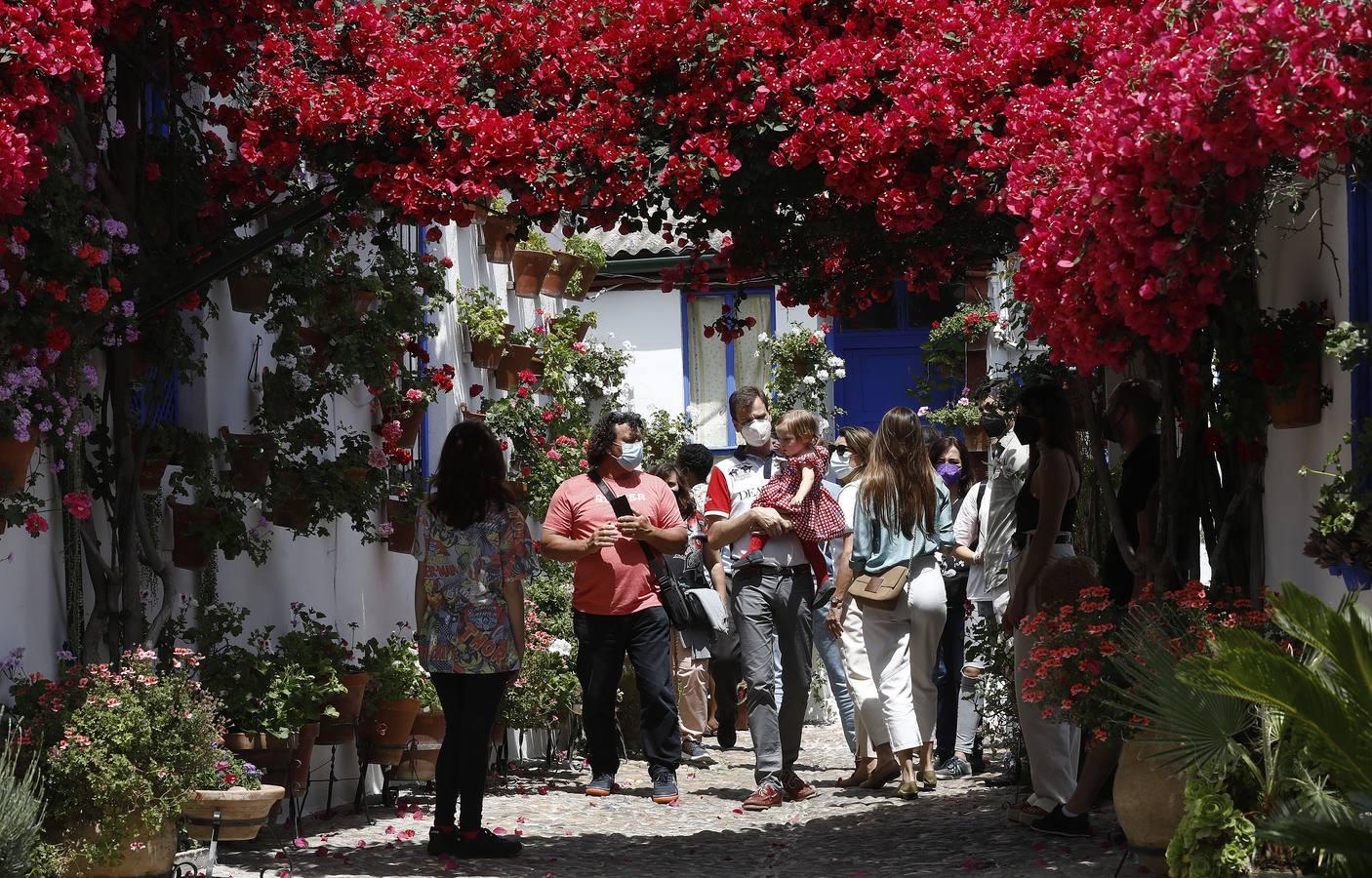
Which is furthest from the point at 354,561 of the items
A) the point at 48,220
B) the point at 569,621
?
the point at 48,220

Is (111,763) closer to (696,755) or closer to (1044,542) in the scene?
(1044,542)

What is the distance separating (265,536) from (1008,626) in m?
4.02

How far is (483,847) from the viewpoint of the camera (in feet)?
26.8

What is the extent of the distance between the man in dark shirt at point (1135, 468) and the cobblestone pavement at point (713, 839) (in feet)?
4.11

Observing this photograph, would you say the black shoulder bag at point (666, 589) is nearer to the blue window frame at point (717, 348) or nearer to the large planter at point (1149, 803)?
the large planter at point (1149, 803)

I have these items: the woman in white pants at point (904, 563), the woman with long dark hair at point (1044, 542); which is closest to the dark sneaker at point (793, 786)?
the woman in white pants at point (904, 563)

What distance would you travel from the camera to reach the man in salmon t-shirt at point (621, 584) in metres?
10.0

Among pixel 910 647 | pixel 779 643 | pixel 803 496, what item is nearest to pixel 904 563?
pixel 910 647

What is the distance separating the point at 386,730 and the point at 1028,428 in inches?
163

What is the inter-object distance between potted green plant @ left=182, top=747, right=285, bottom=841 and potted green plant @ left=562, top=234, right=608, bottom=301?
10142 mm

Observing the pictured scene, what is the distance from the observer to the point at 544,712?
11.5 meters

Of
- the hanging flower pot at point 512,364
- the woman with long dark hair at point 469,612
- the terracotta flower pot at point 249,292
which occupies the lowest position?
the woman with long dark hair at point 469,612

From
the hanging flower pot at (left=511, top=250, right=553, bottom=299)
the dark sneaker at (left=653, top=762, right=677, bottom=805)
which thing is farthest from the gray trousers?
the hanging flower pot at (left=511, top=250, right=553, bottom=299)

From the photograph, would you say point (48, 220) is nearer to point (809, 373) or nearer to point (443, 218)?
point (443, 218)
